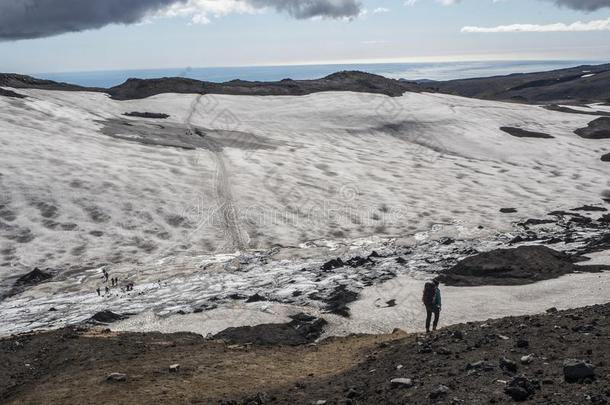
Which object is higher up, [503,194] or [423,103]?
[423,103]

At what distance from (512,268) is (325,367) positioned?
49.5 feet

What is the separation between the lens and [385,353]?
1571 centimetres

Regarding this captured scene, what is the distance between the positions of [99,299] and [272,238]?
1407 centimetres

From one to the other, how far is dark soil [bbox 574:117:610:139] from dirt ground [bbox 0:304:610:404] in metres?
71.4

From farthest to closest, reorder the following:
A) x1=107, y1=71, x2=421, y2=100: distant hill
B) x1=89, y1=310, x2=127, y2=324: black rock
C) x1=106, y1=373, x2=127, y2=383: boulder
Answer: x1=107, y1=71, x2=421, y2=100: distant hill, x1=89, y1=310, x2=127, y2=324: black rock, x1=106, y1=373, x2=127, y2=383: boulder

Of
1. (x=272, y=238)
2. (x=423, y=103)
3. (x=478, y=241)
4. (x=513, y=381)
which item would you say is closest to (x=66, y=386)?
(x=513, y=381)

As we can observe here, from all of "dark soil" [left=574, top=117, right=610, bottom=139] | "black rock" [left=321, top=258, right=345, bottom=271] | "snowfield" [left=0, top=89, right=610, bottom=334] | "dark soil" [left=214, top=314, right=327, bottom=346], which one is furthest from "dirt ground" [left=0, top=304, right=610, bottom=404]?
"dark soil" [left=574, top=117, right=610, bottom=139]

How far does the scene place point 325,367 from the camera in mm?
16062

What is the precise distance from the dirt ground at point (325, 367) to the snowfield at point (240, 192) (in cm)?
506

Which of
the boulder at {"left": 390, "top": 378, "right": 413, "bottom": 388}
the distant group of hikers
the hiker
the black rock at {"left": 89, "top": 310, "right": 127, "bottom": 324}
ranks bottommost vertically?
the distant group of hikers

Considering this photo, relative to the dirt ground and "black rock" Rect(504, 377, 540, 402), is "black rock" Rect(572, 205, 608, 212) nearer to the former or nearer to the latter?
the dirt ground

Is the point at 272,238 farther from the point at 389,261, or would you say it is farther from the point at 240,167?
the point at 240,167

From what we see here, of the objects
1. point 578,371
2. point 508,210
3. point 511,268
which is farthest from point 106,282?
point 508,210

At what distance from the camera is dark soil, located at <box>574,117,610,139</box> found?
260 feet
